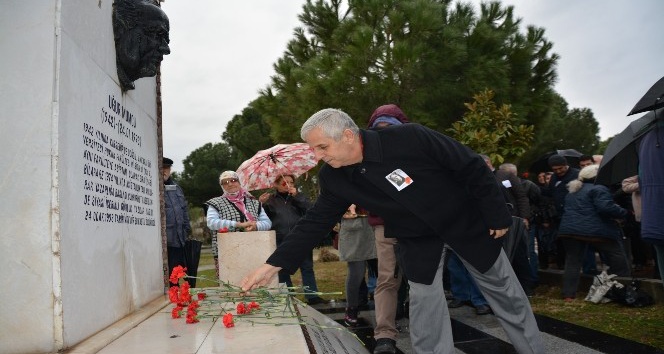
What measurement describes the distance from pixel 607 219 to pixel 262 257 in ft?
12.2

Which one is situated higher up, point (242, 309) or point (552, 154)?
point (552, 154)

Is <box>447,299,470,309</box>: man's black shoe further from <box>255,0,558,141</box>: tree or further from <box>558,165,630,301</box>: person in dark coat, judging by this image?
<box>255,0,558,141</box>: tree

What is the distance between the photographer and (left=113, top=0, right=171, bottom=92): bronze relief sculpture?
3.44m

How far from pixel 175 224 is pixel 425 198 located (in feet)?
12.6

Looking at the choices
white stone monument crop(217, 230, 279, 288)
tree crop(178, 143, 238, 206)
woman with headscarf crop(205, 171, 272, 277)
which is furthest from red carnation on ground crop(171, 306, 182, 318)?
tree crop(178, 143, 238, 206)

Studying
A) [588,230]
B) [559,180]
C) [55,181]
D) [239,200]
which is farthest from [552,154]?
[55,181]

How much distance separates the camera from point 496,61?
35.8ft

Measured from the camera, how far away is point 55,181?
235 cm

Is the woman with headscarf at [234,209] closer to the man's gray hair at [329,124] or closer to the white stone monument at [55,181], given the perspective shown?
the white stone monument at [55,181]

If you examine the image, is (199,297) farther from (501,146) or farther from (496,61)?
(496,61)

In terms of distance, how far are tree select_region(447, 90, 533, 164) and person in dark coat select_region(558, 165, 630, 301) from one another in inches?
83.4

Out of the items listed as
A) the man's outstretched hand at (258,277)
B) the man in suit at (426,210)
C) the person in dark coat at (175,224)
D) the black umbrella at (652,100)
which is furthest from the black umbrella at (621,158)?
the person in dark coat at (175,224)

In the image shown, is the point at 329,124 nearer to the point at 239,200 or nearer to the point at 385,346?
the point at 385,346

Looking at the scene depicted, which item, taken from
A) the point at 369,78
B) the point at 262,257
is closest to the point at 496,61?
the point at 369,78
